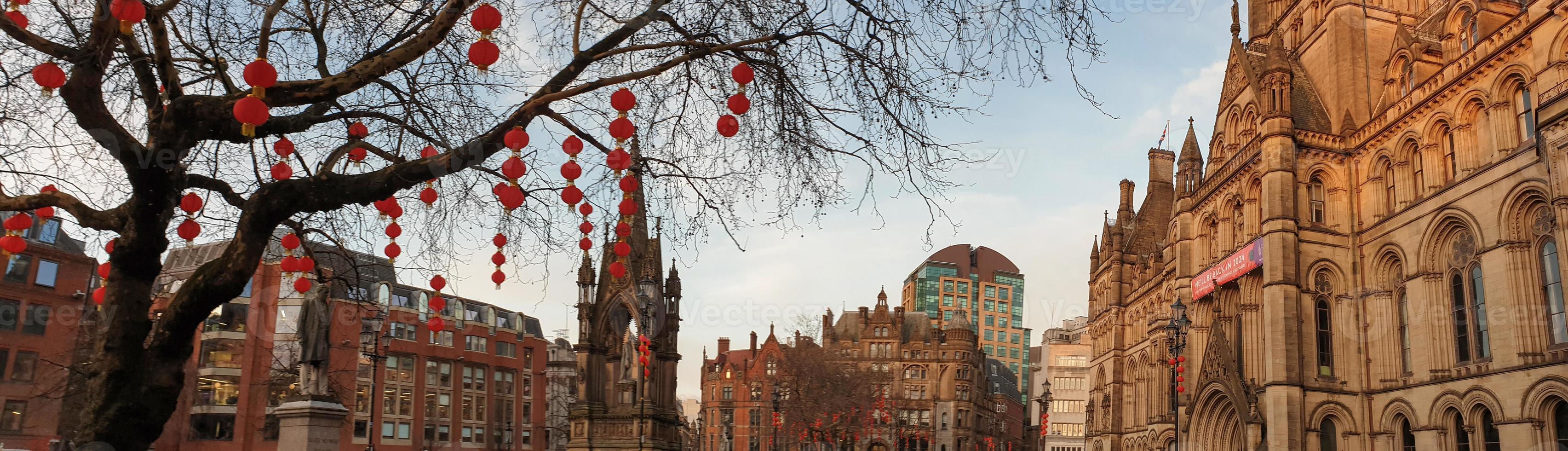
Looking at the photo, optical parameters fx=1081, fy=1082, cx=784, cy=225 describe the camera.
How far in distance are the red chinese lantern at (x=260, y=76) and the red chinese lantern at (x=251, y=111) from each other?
0.06 metres

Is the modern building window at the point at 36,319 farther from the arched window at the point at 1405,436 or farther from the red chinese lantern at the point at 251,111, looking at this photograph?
the arched window at the point at 1405,436

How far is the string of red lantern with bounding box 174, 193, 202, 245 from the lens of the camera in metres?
9.91

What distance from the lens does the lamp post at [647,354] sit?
30.3 metres

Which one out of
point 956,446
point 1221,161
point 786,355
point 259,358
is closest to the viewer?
point 1221,161

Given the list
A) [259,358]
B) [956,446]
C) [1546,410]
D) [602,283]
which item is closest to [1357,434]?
[1546,410]

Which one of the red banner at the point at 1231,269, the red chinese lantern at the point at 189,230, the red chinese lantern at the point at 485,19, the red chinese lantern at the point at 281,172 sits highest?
the red banner at the point at 1231,269

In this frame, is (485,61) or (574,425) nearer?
(485,61)

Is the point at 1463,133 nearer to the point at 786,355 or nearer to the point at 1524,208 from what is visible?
the point at 1524,208

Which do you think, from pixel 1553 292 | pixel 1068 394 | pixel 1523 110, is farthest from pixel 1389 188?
pixel 1068 394

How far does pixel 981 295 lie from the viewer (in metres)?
141

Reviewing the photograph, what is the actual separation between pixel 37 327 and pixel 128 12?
49672 mm

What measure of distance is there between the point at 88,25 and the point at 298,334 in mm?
7805

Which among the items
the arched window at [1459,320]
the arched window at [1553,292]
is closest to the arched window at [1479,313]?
the arched window at [1459,320]

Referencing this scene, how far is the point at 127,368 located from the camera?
8.05 m
